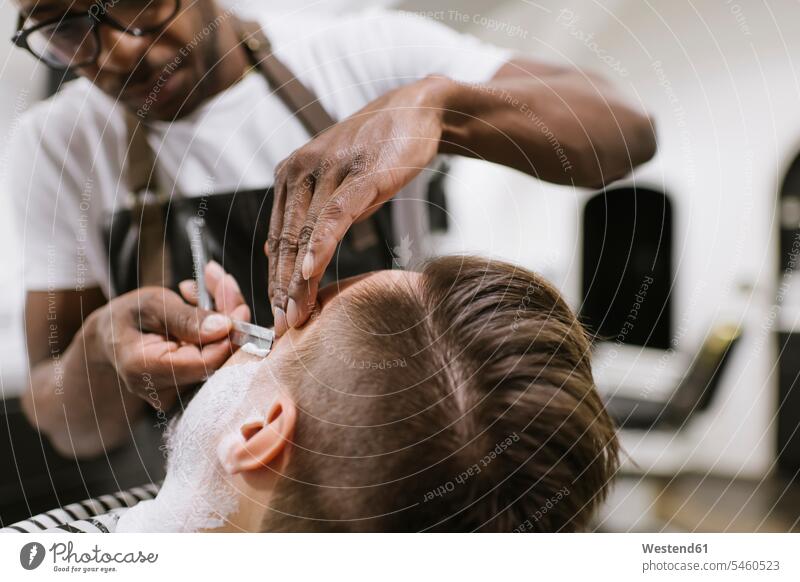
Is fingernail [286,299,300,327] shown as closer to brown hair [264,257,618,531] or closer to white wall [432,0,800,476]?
brown hair [264,257,618,531]

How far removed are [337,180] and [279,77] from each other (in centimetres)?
13

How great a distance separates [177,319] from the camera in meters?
0.52

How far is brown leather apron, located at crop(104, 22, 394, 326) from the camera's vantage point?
51cm

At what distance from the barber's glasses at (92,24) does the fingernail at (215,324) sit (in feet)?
0.83

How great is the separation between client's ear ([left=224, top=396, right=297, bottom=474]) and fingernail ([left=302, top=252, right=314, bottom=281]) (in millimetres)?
Answer: 97

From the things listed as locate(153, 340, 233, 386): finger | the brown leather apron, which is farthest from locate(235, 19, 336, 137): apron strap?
locate(153, 340, 233, 386): finger

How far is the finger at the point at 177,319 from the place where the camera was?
50 cm

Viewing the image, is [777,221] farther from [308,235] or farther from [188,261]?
[188,261]

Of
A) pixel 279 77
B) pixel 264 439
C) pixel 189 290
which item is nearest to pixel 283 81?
pixel 279 77

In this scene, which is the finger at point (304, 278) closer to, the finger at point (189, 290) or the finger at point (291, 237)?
the finger at point (291, 237)

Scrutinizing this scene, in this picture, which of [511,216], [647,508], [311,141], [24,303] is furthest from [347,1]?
[647,508]

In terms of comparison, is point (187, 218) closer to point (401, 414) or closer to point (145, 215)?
point (145, 215)

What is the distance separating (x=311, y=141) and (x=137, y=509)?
36cm
